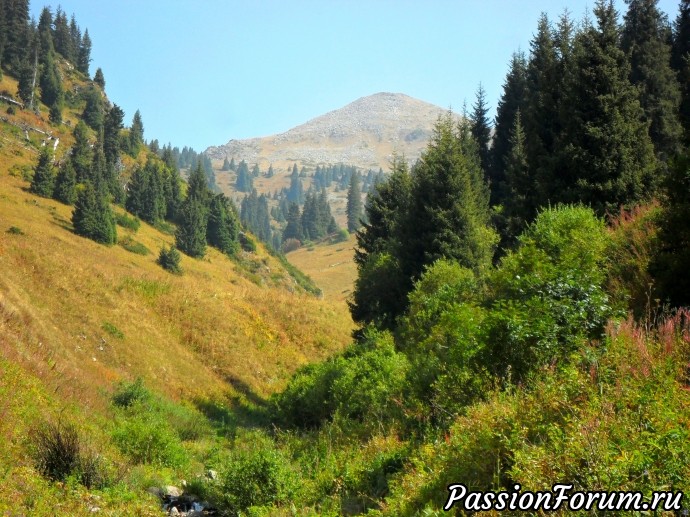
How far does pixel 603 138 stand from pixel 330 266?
113892 millimetres

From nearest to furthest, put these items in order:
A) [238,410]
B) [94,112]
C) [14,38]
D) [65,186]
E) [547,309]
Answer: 1. [547,309]
2. [238,410]
3. [65,186]
4. [94,112]
5. [14,38]

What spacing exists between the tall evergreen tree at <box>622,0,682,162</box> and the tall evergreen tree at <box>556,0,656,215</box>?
37.7ft

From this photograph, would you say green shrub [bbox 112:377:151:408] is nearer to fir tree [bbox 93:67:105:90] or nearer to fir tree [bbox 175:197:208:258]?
fir tree [bbox 175:197:208:258]

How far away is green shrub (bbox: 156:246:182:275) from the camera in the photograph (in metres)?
67.2

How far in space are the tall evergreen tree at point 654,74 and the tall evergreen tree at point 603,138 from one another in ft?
37.7

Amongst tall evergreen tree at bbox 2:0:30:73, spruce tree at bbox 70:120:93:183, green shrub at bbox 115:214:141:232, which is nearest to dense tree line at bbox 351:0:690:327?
green shrub at bbox 115:214:141:232

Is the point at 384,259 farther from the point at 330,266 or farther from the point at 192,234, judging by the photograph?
the point at 330,266

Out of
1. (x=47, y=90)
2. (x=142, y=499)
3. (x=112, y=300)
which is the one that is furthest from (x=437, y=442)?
(x=47, y=90)

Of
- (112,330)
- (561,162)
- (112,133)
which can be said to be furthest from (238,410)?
(112,133)

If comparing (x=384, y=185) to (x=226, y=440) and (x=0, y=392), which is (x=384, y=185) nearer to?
(x=226, y=440)

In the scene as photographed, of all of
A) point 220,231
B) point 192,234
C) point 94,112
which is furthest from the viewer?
point 94,112

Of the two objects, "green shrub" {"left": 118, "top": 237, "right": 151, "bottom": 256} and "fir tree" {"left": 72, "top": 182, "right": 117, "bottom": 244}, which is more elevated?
"fir tree" {"left": 72, "top": 182, "right": 117, "bottom": 244}

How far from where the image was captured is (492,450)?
253 inches

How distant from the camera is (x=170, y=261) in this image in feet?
222
